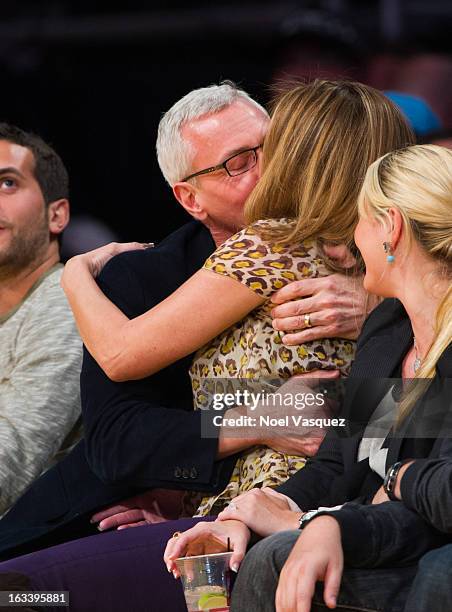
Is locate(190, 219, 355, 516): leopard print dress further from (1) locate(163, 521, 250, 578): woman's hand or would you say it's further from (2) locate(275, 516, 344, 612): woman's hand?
(2) locate(275, 516, 344, 612): woman's hand

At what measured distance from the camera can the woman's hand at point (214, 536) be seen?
2.22 meters

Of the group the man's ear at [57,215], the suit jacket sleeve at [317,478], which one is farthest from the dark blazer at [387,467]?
the man's ear at [57,215]

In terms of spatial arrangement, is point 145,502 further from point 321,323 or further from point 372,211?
point 372,211

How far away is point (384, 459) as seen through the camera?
230 cm

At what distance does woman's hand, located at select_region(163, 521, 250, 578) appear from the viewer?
2.22m

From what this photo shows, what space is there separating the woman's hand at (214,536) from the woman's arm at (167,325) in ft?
1.64

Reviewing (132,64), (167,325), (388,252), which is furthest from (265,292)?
(132,64)

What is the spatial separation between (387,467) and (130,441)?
0.68 metres

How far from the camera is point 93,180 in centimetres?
595

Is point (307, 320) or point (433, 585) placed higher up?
point (307, 320)

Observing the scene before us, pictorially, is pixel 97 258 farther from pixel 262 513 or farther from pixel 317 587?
pixel 317 587

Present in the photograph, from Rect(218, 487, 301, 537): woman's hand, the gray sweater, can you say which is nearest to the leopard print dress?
Rect(218, 487, 301, 537): woman's hand

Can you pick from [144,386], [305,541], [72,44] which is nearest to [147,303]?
[144,386]

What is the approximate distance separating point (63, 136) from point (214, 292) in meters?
3.50
